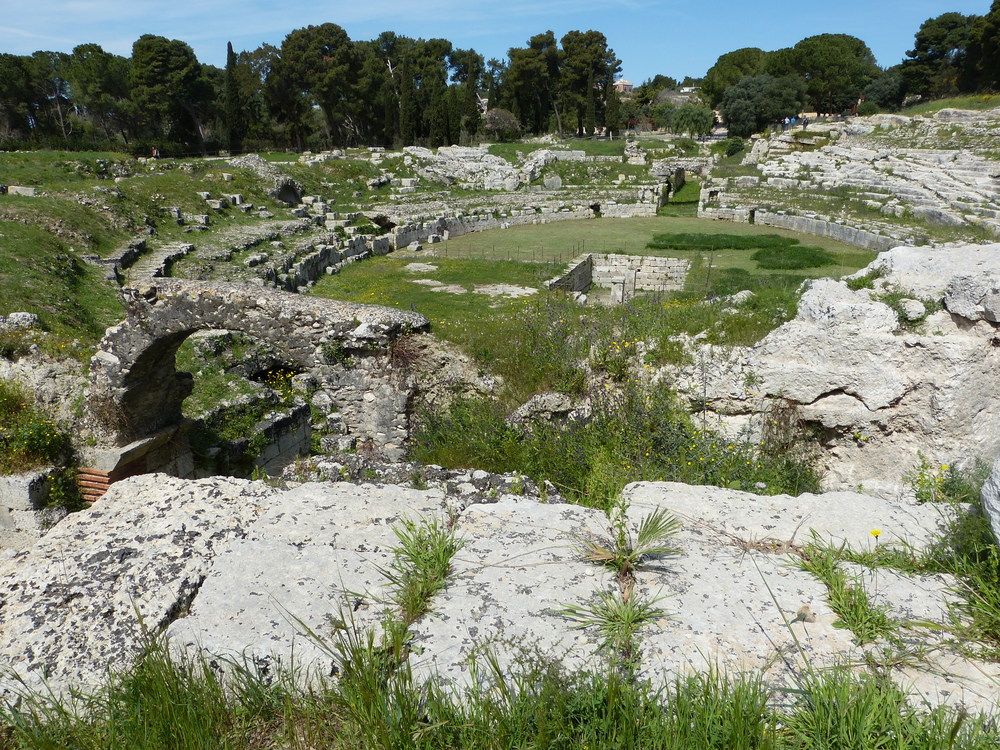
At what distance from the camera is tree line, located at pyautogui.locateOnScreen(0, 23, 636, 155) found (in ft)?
167

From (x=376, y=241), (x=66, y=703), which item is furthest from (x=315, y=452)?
(x=376, y=241)

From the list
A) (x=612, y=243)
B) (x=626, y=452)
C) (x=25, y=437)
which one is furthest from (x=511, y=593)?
(x=612, y=243)

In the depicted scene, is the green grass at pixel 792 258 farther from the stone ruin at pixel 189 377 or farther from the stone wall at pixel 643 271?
the stone ruin at pixel 189 377

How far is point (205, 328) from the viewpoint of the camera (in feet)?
28.5

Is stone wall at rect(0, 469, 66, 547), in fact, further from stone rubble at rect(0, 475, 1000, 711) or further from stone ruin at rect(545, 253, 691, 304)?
stone ruin at rect(545, 253, 691, 304)

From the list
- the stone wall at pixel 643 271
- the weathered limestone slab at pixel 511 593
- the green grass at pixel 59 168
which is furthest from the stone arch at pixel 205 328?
the green grass at pixel 59 168

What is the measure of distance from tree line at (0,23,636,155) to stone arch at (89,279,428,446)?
45.3m

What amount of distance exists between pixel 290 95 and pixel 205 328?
5856 centimetres

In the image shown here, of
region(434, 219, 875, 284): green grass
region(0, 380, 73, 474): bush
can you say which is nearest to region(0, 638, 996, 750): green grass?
region(0, 380, 73, 474): bush

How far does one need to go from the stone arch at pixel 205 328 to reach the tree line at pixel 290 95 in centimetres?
4528

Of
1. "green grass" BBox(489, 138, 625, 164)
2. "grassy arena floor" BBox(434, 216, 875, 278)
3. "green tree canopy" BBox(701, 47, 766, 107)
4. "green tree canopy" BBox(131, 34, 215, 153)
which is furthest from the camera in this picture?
"green tree canopy" BBox(701, 47, 766, 107)

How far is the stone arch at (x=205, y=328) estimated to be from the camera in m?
8.56

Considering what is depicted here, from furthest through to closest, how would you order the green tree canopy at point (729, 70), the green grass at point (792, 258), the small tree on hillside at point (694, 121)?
the green tree canopy at point (729, 70), the small tree on hillside at point (694, 121), the green grass at point (792, 258)

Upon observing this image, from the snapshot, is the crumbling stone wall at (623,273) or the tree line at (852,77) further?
the tree line at (852,77)
